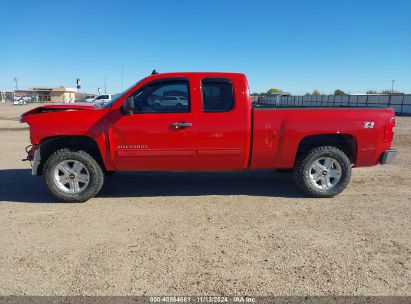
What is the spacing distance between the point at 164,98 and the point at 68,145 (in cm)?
170

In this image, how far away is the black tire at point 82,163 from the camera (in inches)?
196

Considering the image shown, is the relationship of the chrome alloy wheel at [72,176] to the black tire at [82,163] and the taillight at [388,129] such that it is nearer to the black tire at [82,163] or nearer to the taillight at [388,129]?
the black tire at [82,163]

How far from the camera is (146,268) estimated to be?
3.20 metres

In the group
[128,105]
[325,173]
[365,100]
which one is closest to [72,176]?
[128,105]

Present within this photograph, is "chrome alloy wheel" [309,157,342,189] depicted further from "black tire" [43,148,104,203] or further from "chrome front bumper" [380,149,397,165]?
"black tire" [43,148,104,203]

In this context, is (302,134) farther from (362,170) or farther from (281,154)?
(362,170)

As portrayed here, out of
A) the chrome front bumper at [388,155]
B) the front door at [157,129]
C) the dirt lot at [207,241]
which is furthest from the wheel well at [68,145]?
the chrome front bumper at [388,155]

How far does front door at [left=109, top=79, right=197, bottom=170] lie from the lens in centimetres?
489

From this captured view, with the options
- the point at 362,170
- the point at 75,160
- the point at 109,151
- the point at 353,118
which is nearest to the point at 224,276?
the point at 109,151

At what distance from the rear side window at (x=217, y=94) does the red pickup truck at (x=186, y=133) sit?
0.6 inches

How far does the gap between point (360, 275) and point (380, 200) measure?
8.18ft

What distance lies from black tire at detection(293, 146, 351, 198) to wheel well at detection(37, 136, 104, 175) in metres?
3.21

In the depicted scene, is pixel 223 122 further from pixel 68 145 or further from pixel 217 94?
pixel 68 145

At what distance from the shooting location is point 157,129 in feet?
16.0
